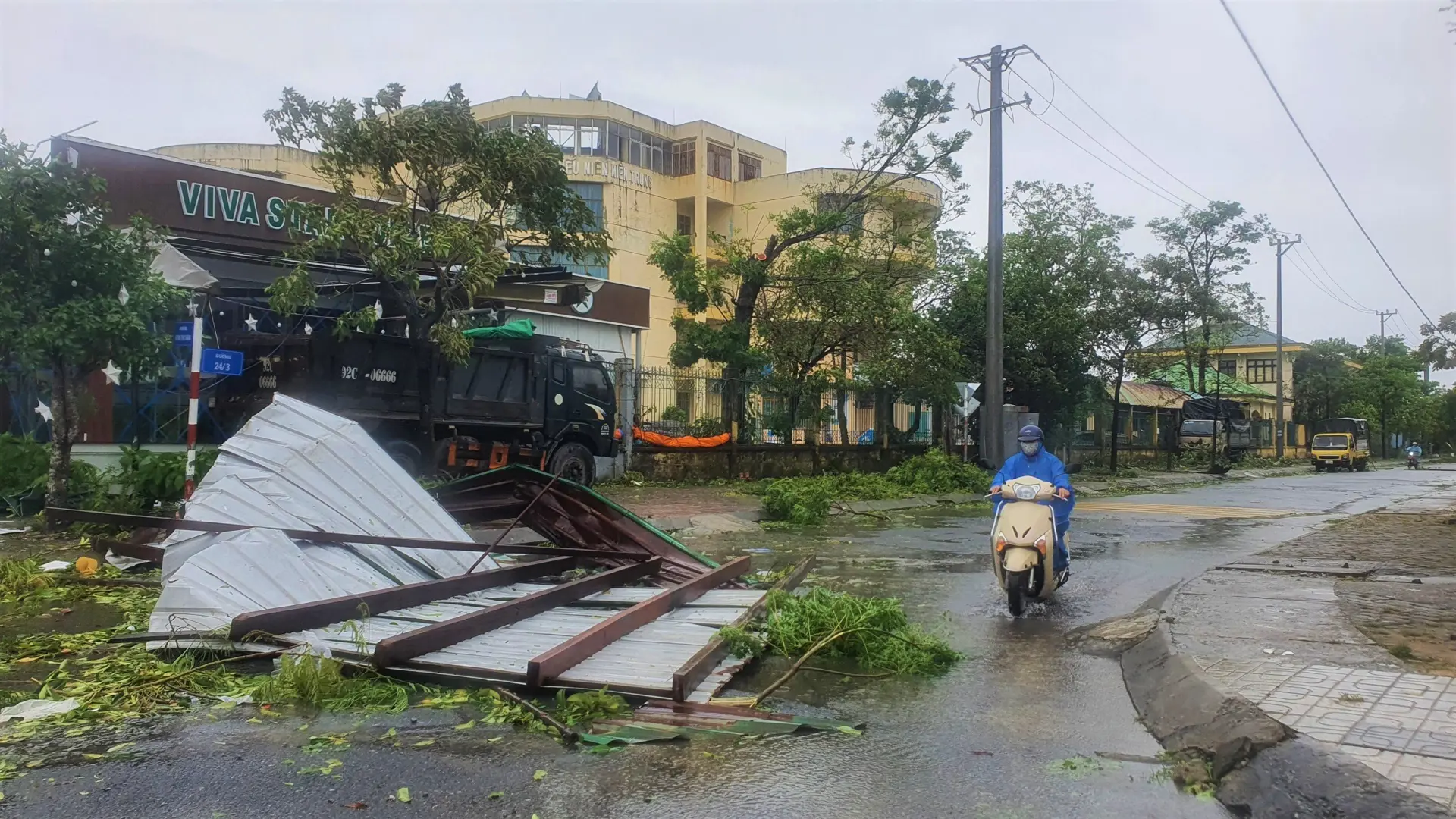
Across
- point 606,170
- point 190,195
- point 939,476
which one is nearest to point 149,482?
point 190,195

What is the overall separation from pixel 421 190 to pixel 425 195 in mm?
90

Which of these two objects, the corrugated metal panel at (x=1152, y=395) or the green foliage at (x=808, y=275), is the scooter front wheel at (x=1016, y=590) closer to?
the green foliage at (x=808, y=275)

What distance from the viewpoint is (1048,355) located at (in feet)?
93.1

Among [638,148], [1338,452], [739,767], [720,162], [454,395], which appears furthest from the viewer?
[1338,452]

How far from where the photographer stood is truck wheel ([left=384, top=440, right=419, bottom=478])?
1468 cm

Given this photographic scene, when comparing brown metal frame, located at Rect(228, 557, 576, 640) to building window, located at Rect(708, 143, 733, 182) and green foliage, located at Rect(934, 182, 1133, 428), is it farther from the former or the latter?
building window, located at Rect(708, 143, 733, 182)

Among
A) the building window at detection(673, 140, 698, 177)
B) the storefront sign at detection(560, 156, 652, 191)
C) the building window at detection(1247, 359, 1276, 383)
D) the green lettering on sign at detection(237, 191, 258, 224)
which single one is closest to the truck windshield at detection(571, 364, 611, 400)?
the green lettering on sign at detection(237, 191, 258, 224)

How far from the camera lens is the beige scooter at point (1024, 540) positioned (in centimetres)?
762

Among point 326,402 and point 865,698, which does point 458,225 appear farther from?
point 865,698

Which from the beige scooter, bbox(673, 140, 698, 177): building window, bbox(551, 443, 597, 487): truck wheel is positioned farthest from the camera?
bbox(673, 140, 698, 177): building window

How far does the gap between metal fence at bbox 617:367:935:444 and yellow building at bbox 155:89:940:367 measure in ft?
46.4

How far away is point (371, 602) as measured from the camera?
657 cm

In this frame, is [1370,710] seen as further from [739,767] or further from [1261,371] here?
[1261,371]

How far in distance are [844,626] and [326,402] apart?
1025 cm
